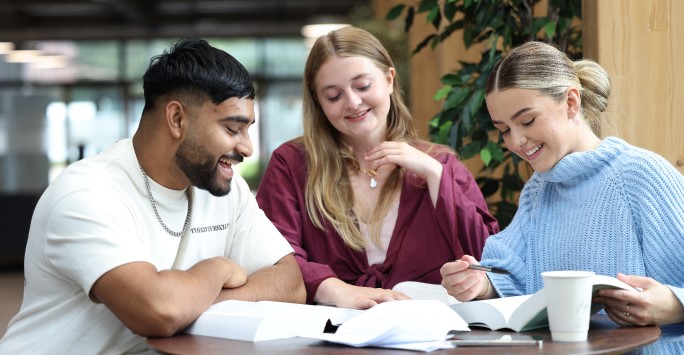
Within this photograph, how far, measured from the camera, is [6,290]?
897 cm

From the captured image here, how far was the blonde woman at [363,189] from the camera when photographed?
8.91 ft

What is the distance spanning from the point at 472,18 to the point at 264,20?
1240cm

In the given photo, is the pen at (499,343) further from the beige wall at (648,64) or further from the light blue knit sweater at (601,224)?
the beige wall at (648,64)

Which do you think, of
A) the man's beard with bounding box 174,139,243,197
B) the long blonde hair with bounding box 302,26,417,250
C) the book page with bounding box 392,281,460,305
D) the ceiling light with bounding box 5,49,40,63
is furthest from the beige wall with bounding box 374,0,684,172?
the ceiling light with bounding box 5,49,40,63

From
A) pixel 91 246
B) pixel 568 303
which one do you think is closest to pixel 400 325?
pixel 568 303

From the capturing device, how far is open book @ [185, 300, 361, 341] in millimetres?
1728

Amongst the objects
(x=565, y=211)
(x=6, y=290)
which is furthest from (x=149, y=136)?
(x=6, y=290)

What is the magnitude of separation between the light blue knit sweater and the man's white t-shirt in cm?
70

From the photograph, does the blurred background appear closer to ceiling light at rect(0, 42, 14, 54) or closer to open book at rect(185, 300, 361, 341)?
ceiling light at rect(0, 42, 14, 54)

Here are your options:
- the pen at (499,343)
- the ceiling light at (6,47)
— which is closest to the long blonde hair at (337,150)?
Result: the pen at (499,343)

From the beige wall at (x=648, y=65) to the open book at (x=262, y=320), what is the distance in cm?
125

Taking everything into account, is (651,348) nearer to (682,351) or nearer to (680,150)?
(682,351)

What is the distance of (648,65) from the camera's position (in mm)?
2756

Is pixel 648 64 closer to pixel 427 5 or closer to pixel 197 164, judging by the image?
pixel 427 5
